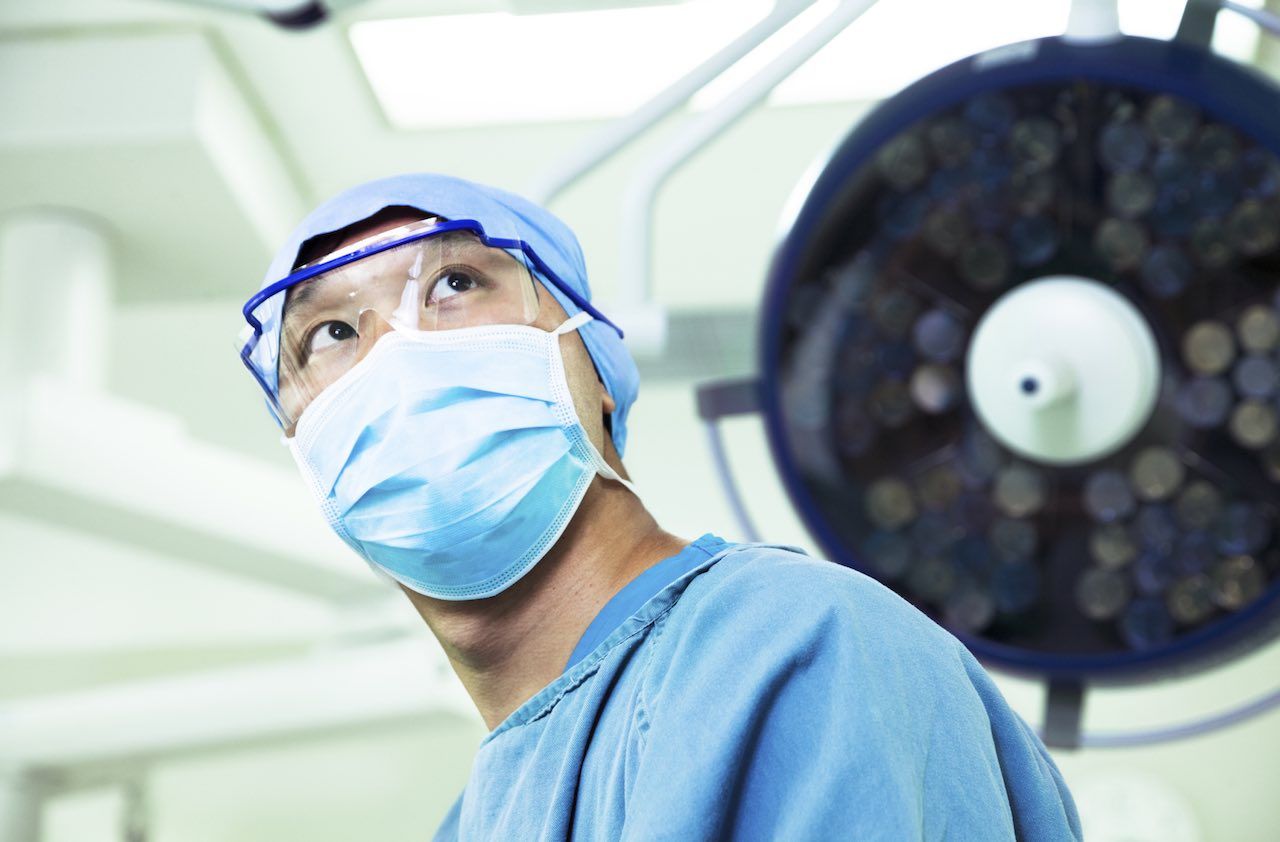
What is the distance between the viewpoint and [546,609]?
3.32 ft

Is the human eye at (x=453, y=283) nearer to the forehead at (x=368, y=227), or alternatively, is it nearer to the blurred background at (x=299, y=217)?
the forehead at (x=368, y=227)

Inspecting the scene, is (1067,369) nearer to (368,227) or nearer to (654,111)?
(654,111)

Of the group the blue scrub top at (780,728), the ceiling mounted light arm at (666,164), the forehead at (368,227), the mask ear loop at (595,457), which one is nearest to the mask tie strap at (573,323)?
the mask ear loop at (595,457)

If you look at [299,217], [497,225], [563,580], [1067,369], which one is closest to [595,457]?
[563,580]

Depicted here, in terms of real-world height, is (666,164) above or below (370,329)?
below

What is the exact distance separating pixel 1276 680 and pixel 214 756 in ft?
9.23

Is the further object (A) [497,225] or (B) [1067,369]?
(B) [1067,369]

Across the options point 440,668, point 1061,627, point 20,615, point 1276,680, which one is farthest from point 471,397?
point 20,615

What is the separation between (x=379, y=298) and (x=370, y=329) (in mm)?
25

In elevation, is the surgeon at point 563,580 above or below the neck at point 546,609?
above

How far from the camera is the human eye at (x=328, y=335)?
41.4 inches

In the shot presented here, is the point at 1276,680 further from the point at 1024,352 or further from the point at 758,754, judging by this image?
the point at 758,754

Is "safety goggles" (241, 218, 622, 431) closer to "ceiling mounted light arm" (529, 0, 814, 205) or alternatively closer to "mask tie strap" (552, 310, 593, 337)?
"mask tie strap" (552, 310, 593, 337)

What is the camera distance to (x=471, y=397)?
1.03m
